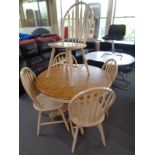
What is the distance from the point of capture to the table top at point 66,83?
4.65 feet

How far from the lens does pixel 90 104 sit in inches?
52.8

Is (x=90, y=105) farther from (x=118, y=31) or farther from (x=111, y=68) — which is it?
(x=118, y=31)

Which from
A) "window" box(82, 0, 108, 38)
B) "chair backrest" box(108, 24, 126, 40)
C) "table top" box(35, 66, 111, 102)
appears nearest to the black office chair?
"chair backrest" box(108, 24, 126, 40)

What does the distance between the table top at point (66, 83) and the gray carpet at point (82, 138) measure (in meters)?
0.74

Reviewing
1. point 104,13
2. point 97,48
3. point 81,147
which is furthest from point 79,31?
point 104,13

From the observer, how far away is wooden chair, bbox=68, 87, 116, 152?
50.1 inches

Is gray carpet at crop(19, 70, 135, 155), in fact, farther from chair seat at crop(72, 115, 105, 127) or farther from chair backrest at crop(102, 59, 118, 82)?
chair backrest at crop(102, 59, 118, 82)

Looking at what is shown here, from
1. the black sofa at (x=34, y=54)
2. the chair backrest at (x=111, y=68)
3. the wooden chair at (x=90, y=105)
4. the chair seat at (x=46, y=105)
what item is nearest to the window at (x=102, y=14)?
the black sofa at (x=34, y=54)

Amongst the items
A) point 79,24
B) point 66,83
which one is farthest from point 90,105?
point 79,24
